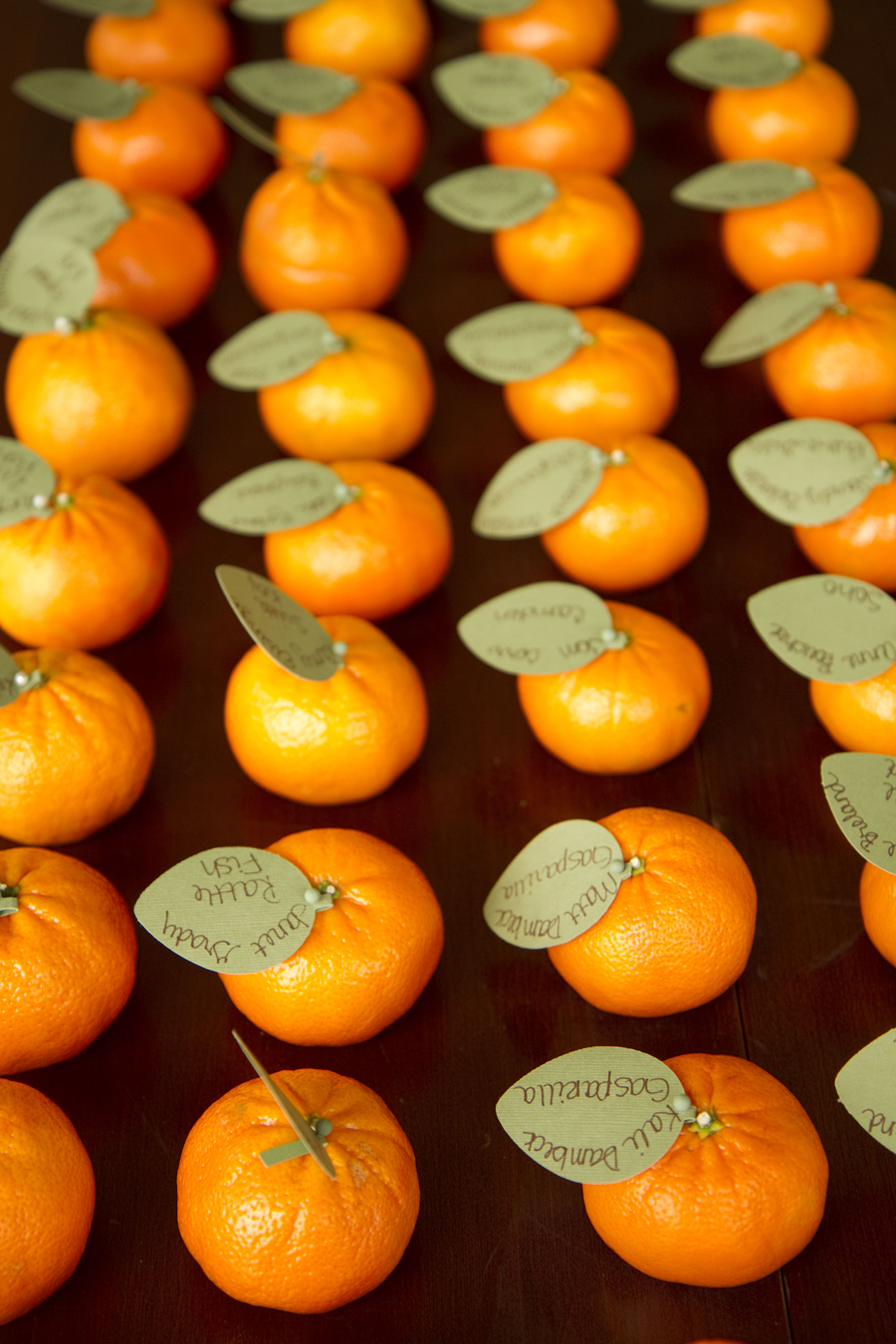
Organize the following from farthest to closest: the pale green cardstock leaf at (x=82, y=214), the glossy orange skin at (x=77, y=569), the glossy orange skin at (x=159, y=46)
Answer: the glossy orange skin at (x=159, y=46) < the pale green cardstock leaf at (x=82, y=214) < the glossy orange skin at (x=77, y=569)

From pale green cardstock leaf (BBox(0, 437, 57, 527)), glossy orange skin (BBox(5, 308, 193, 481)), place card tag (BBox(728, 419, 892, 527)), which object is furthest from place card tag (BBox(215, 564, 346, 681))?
place card tag (BBox(728, 419, 892, 527))

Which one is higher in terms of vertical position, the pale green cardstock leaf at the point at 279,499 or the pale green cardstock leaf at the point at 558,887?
the pale green cardstock leaf at the point at 279,499

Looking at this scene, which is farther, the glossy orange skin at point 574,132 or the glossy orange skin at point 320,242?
the glossy orange skin at point 574,132

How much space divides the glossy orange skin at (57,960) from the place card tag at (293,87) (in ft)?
3.50

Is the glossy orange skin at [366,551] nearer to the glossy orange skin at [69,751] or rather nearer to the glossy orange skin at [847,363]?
the glossy orange skin at [69,751]

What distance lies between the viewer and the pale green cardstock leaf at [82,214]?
4.46 feet

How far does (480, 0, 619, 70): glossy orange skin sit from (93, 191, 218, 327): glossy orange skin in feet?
1.84

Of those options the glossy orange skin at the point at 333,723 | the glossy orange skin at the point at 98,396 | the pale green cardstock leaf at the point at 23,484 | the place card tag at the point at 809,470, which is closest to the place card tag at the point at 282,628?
the glossy orange skin at the point at 333,723

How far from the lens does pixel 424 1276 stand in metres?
0.79

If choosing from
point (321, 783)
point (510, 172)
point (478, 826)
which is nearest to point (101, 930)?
point (321, 783)

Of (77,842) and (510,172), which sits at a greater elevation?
(510,172)

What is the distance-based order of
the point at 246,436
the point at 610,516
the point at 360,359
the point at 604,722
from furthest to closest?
the point at 246,436 → the point at 360,359 → the point at 610,516 → the point at 604,722

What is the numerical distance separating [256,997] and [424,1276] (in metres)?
0.21

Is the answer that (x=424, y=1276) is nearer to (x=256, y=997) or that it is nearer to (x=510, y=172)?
(x=256, y=997)
